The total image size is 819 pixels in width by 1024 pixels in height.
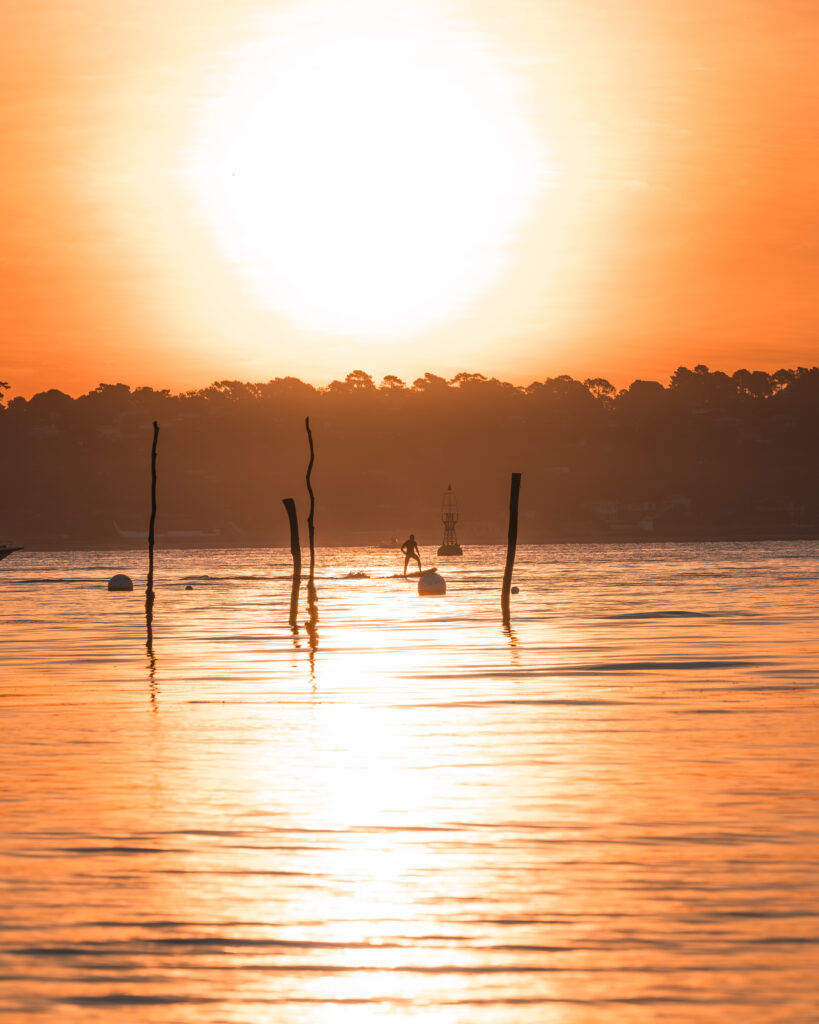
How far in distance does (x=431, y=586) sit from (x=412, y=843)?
57.9m

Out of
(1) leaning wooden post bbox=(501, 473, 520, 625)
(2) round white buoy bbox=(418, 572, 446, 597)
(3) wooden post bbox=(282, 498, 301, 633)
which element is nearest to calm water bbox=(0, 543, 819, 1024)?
(3) wooden post bbox=(282, 498, 301, 633)

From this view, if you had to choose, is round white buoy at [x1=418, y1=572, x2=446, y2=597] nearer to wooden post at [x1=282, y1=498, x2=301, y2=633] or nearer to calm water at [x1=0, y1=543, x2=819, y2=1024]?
wooden post at [x1=282, y1=498, x2=301, y2=633]

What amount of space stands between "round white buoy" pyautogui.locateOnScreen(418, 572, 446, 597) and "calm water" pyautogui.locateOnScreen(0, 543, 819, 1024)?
39.6 metres

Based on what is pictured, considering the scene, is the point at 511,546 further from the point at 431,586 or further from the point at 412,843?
the point at 412,843

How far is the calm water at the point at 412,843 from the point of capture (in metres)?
8.58

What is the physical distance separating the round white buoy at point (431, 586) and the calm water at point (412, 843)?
130 feet

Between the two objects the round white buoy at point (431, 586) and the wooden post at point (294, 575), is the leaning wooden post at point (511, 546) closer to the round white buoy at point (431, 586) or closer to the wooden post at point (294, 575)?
the wooden post at point (294, 575)

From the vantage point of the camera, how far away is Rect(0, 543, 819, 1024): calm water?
8.58 m

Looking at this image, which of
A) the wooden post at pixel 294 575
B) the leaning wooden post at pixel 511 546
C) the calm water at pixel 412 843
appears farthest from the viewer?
the leaning wooden post at pixel 511 546

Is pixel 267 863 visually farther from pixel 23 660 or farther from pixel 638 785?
pixel 23 660

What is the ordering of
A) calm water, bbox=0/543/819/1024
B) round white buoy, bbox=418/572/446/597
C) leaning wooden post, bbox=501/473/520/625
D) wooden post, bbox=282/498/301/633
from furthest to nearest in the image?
round white buoy, bbox=418/572/446/597
leaning wooden post, bbox=501/473/520/625
wooden post, bbox=282/498/301/633
calm water, bbox=0/543/819/1024

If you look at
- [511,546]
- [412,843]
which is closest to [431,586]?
[511,546]

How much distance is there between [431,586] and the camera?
70.4 metres

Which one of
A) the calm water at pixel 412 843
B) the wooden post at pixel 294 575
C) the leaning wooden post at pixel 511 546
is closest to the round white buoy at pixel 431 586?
the leaning wooden post at pixel 511 546
